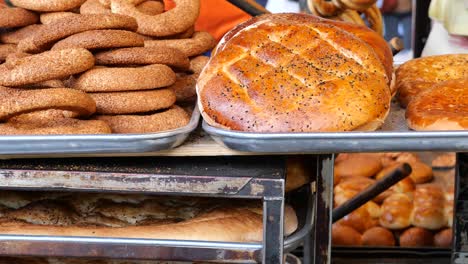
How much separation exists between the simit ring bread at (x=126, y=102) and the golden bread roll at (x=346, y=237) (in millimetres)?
1612

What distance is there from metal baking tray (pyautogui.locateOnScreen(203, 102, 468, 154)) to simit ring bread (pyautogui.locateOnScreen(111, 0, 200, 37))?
651 millimetres

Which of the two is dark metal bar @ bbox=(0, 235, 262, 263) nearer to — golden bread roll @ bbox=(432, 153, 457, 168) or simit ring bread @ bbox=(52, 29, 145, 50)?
simit ring bread @ bbox=(52, 29, 145, 50)

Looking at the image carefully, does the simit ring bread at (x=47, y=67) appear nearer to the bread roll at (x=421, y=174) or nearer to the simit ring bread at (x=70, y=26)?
the simit ring bread at (x=70, y=26)

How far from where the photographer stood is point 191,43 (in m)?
2.21

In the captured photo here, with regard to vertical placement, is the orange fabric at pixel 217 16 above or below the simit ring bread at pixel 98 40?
below

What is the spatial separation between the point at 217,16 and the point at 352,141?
2431 millimetres

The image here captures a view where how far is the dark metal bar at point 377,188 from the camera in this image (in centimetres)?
276

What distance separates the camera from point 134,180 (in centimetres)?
170

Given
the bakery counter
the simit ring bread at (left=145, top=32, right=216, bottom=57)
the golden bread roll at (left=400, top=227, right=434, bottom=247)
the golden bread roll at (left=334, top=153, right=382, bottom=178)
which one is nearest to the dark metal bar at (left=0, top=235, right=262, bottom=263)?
the simit ring bread at (left=145, top=32, right=216, bottom=57)

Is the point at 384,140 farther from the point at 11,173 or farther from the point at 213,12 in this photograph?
the point at 213,12

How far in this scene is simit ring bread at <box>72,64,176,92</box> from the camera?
184 cm

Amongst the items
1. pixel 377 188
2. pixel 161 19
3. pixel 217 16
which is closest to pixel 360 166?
pixel 377 188

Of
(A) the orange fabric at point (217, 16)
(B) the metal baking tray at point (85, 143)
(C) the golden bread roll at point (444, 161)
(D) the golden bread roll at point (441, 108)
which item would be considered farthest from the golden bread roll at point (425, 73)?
(A) the orange fabric at point (217, 16)

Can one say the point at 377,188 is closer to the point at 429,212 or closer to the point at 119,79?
the point at 429,212
